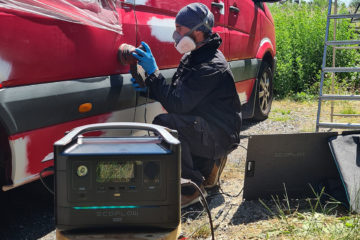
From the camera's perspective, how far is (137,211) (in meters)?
1.57

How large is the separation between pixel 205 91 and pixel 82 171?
1.47 meters

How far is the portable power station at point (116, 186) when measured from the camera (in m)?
1.53

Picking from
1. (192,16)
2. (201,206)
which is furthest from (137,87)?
(201,206)

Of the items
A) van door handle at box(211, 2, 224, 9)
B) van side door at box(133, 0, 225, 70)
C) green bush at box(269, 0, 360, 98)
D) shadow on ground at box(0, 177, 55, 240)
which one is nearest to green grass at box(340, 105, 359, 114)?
green bush at box(269, 0, 360, 98)

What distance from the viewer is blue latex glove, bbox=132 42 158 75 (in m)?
2.66

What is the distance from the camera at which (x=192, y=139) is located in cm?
287

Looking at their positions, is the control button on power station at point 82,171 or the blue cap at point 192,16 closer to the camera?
the control button on power station at point 82,171

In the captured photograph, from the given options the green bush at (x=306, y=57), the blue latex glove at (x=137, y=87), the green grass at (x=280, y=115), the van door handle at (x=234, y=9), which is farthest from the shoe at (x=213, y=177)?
the green bush at (x=306, y=57)

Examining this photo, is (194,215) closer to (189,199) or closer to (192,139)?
(189,199)

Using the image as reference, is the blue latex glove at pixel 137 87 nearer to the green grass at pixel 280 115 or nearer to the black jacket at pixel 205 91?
the black jacket at pixel 205 91

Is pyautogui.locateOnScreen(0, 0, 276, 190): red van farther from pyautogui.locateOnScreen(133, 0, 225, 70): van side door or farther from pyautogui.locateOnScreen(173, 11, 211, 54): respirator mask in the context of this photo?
pyautogui.locateOnScreen(173, 11, 211, 54): respirator mask

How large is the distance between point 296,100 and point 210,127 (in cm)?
474

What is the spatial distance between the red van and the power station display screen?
0.69 meters

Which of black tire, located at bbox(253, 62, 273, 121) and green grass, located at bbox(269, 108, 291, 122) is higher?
black tire, located at bbox(253, 62, 273, 121)
